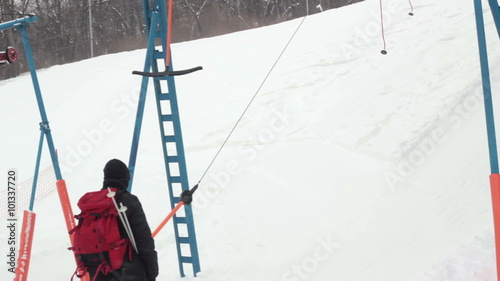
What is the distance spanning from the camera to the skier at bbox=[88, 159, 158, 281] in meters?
3.49

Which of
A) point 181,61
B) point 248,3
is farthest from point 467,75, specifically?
point 248,3

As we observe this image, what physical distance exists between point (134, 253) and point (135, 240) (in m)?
0.11

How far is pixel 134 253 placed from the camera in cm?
355

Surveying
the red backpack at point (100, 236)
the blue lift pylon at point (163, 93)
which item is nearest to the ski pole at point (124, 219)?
the red backpack at point (100, 236)

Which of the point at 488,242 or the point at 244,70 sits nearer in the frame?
the point at 488,242

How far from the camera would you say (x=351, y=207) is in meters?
6.62

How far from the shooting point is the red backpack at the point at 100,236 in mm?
3387

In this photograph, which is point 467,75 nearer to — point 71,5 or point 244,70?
point 244,70

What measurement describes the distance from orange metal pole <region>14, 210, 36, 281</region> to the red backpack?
2.67 m

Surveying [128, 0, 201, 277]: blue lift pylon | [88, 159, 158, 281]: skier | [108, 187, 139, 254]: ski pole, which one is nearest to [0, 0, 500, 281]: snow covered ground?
[128, 0, 201, 277]: blue lift pylon

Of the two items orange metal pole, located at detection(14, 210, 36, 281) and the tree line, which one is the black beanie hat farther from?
the tree line

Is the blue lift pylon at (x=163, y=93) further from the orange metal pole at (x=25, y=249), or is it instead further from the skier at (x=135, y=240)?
the orange metal pole at (x=25, y=249)

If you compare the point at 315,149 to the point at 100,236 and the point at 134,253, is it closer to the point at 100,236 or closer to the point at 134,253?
the point at 134,253

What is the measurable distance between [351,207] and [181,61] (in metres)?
9.46
